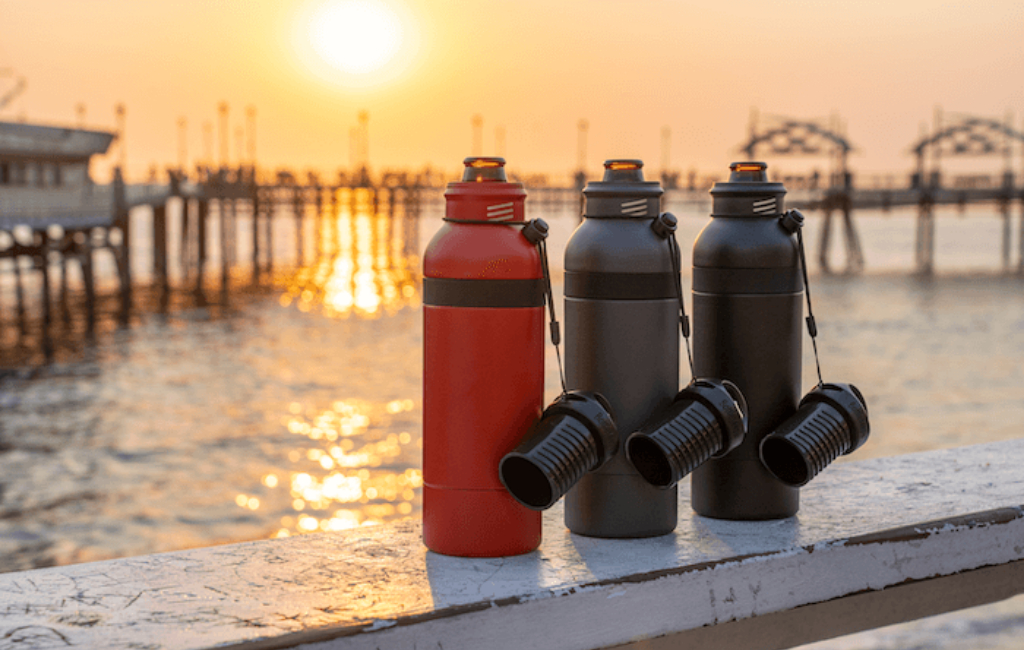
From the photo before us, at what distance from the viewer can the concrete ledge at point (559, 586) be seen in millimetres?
1713

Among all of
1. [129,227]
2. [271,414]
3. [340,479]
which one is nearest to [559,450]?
[340,479]

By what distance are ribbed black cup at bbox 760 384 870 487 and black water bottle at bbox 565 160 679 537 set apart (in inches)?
9.7

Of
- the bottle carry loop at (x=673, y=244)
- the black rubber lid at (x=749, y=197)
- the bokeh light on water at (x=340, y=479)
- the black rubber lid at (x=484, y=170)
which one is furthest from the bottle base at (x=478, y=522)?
the bokeh light on water at (x=340, y=479)

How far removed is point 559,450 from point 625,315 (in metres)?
0.33

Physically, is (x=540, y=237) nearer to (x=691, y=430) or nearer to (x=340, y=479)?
(x=691, y=430)

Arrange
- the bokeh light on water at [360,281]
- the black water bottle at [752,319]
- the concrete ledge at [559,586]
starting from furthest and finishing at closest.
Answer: the bokeh light on water at [360,281], the black water bottle at [752,319], the concrete ledge at [559,586]

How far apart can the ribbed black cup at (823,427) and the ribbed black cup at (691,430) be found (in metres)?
0.12

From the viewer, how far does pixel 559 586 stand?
1870mm

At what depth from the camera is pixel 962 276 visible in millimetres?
61312

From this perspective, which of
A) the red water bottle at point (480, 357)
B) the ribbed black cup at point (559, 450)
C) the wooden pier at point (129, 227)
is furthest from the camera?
the wooden pier at point (129, 227)

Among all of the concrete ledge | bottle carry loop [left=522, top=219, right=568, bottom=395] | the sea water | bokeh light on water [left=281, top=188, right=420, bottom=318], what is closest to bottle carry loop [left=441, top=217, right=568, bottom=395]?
bottle carry loop [left=522, top=219, right=568, bottom=395]

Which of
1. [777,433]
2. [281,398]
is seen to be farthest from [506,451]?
[281,398]

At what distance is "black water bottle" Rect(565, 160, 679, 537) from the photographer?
214 cm

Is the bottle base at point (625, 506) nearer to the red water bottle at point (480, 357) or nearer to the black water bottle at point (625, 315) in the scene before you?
the black water bottle at point (625, 315)
